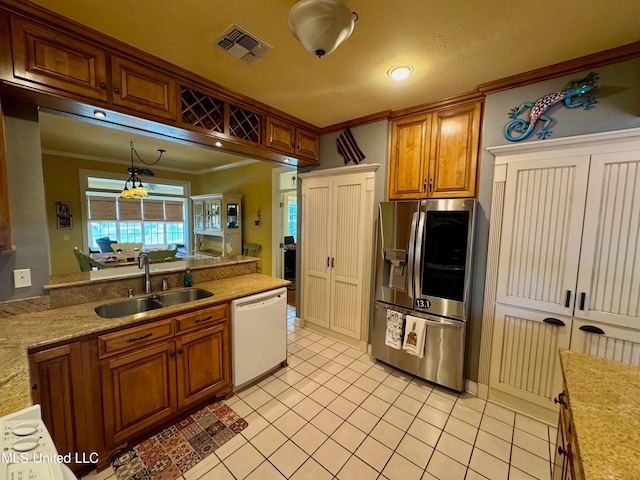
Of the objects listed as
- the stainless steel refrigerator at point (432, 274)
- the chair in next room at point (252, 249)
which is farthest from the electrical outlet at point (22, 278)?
the chair in next room at point (252, 249)

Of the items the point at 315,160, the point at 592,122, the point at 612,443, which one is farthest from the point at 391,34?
the point at 612,443

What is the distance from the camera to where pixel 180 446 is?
1.76m

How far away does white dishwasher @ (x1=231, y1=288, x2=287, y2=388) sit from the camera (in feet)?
7.30

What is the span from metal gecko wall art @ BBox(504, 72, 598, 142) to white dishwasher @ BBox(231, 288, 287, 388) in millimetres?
2449

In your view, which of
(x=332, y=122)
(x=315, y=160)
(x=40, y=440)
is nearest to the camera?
(x=40, y=440)

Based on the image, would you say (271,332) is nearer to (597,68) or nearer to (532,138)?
(532,138)

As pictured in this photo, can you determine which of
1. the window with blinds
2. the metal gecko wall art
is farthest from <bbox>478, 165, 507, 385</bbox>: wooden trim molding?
the window with blinds

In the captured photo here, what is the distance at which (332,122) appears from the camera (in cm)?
306

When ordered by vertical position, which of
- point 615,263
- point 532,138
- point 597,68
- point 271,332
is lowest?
point 271,332

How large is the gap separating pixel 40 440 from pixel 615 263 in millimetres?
3006

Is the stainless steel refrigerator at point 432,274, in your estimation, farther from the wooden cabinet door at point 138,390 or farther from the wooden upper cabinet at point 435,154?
the wooden cabinet door at point 138,390

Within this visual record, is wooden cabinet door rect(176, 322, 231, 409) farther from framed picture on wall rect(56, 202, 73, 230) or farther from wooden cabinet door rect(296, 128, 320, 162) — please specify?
framed picture on wall rect(56, 202, 73, 230)

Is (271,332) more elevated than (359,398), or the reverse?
(271,332)

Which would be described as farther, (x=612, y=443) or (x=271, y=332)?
(x=271, y=332)
